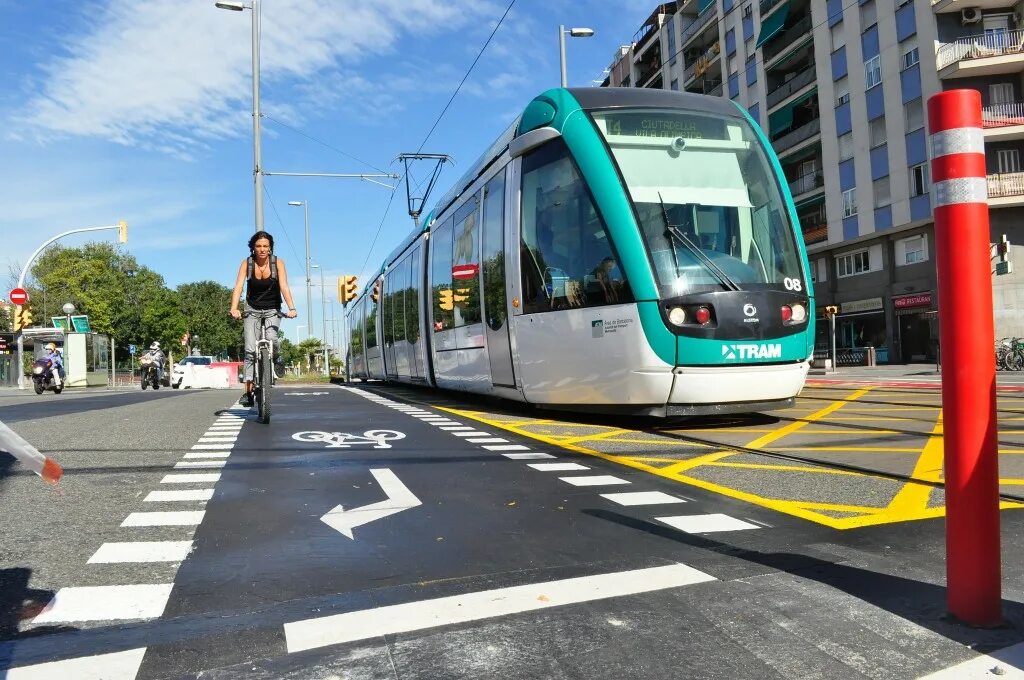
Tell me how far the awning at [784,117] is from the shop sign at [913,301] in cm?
1197

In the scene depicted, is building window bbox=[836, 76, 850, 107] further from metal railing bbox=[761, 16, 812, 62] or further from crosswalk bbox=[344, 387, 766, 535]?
crosswalk bbox=[344, 387, 766, 535]

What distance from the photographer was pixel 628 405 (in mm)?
7984

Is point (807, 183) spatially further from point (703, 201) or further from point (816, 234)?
point (703, 201)

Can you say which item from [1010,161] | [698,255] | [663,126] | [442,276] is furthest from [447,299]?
[1010,161]

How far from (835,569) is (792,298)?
5119mm

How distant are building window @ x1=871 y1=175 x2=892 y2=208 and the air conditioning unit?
6.39 m

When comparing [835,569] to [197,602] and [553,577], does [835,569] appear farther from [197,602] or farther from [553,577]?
[197,602]

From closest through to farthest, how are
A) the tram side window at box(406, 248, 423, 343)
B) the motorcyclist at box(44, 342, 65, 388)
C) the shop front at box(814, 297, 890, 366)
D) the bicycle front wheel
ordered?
the bicycle front wheel → the tram side window at box(406, 248, 423, 343) → the motorcyclist at box(44, 342, 65, 388) → the shop front at box(814, 297, 890, 366)

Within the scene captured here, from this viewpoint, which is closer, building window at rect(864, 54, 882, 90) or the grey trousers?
the grey trousers

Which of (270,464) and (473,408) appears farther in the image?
(473,408)

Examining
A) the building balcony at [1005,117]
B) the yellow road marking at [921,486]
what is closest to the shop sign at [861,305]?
the building balcony at [1005,117]

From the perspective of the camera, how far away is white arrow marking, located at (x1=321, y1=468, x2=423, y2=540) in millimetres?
3990

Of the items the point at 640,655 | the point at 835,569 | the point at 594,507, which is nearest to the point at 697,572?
the point at 835,569

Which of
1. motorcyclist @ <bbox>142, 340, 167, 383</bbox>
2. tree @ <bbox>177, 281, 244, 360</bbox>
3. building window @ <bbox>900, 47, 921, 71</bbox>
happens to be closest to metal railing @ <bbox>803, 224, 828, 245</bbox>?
building window @ <bbox>900, 47, 921, 71</bbox>
